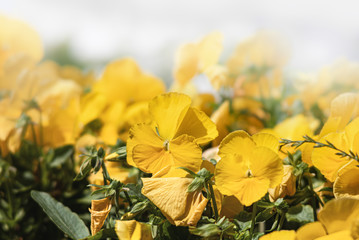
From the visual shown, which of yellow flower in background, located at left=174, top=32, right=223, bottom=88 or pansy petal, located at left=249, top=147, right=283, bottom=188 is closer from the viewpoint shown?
pansy petal, located at left=249, top=147, right=283, bottom=188

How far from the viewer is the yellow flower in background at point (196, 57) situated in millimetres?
689

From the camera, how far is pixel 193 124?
42 centimetres

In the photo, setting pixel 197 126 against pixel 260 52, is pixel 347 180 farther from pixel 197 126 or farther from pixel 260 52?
pixel 260 52

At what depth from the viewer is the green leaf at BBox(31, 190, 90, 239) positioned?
0.44 m

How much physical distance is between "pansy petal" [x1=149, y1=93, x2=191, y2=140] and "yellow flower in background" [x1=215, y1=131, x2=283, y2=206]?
0.06 metres

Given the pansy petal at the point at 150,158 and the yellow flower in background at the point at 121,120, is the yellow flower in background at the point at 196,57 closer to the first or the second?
the yellow flower in background at the point at 121,120

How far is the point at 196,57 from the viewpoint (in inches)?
30.3

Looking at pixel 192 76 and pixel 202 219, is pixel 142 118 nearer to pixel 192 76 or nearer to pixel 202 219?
pixel 192 76

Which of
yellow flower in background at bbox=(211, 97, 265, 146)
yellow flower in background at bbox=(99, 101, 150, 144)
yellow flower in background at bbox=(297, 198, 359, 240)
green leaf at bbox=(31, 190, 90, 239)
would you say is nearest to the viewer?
yellow flower in background at bbox=(297, 198, 359, 240)

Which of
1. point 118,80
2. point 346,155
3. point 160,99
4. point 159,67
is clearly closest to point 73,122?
point 118,80

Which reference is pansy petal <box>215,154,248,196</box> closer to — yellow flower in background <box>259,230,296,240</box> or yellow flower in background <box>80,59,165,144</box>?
yellow flower in background <box>259,230,296,240</box>

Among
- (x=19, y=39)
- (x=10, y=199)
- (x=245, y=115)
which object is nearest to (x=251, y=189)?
(x=10, y=199)

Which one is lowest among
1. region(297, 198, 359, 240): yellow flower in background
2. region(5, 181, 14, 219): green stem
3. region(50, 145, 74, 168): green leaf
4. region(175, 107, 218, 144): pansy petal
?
region(5, 181, 14, 219): green stem

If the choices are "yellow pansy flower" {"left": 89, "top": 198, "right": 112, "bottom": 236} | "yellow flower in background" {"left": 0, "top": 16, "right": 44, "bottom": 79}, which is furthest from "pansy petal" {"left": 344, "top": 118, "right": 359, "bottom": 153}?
"yellow flower in background" {"left": 0, "top": 16, "right": 44, "bottom": 79}
